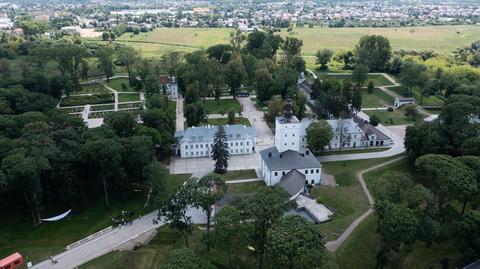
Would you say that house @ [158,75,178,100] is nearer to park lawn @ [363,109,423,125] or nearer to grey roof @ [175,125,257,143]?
grey roof @ [175,125,257,143]

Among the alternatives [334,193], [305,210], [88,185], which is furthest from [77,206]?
[334,193]

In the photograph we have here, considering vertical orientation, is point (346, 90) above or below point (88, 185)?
above

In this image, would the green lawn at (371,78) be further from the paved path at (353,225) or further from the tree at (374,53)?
the paved path at (353,225)

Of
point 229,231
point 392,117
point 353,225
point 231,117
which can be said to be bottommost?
point 353,225

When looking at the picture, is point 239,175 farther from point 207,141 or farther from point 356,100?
point 356,100

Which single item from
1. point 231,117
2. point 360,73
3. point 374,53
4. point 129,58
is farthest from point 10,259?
point 374,53

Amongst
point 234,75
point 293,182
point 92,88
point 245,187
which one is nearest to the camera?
point 293,182

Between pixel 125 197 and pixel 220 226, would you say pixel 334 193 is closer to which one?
pixel 220 226
